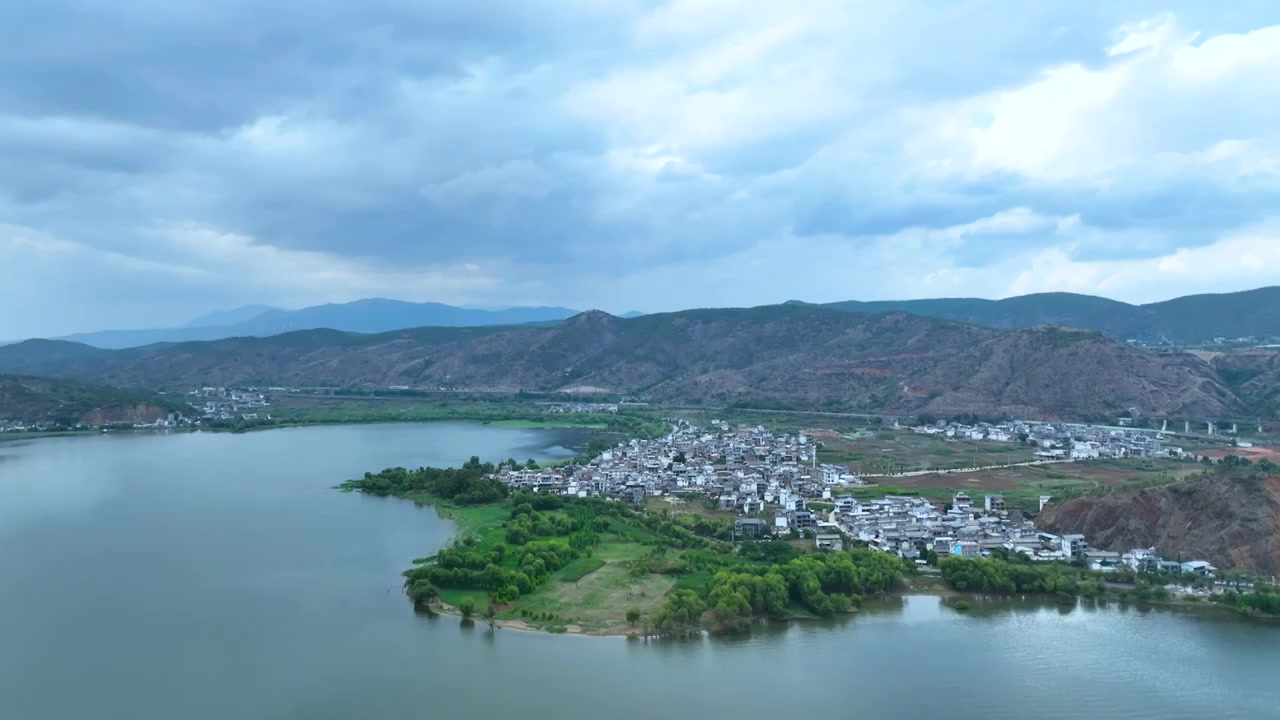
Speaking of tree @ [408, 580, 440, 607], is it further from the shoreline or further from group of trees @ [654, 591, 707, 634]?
group of trees @ [654, 591, 707, 634]

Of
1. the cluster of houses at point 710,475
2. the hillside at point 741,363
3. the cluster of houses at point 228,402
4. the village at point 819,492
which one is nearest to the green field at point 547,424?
the village at point 819,492

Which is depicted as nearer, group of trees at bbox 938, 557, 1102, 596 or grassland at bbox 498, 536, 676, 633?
grassland at bbox 498, 536, 676, 633

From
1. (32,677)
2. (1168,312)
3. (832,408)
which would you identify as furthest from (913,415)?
(1168,312)

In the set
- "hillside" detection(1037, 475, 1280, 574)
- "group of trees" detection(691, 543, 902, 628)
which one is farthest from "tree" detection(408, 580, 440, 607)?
"hillside" detection(1037, 475, 1280, 574)

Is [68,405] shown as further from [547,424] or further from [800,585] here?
[800,585]

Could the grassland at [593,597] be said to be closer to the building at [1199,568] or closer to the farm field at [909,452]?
the building at [1199,568]

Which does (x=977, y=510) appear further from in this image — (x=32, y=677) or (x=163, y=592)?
(x=32, y=677)

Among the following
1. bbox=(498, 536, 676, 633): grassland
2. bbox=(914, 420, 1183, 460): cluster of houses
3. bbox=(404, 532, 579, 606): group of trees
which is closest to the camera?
bbox=(498, 536, 676, 633): grassland
